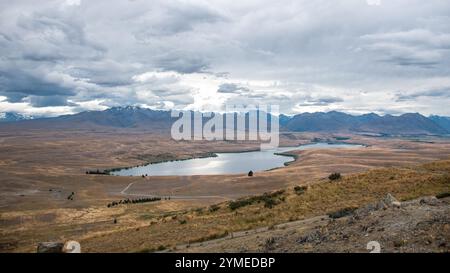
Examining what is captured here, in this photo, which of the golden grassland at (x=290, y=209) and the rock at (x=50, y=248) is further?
the golden grassland at (x=290, y=209)

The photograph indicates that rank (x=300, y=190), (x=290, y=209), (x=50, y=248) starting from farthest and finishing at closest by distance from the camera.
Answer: (x=300, y=190)
(x=290, y=209)
(x=50, y=248)

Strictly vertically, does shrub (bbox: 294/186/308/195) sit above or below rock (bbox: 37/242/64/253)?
above

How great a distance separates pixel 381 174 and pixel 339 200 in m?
9.97

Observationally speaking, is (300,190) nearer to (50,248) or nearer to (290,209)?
(290,209)

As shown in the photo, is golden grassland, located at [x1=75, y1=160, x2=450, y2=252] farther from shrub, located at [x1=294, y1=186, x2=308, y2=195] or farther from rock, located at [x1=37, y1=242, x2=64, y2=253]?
rock, located at [x1=37, y1=242, x2=64, y2=253]

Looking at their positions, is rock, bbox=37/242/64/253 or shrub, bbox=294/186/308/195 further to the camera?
shrub, bbox=294/186/308/195


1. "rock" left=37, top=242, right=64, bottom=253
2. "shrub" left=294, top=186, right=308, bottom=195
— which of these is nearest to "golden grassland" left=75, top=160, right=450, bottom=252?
"shrub" left=294, top=186, right=308, bottom=195

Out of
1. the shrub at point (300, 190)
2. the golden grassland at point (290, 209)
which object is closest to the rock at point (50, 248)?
the golden grassland at point (290, 209)

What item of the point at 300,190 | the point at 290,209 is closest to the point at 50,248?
the point at 290,209

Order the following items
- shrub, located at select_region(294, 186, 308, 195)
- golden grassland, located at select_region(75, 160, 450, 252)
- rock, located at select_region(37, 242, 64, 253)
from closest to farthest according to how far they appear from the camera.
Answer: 1. rock, located at select_region(37, 242, 64, 253)
2. golden grassland, located at select_region(75, 160, 450, 252)
3. shrub, located at select_region(294, 186, 308, 195)

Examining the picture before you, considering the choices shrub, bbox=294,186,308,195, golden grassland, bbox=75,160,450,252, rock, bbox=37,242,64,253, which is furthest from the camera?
shrub, bbox=294,186,308,195

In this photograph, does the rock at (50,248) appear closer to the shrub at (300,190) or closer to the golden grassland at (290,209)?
the golden grassland at (290,209)

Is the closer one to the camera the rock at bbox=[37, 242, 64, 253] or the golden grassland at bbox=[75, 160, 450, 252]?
the rock at bbox=[37, 242, 64, 253]
